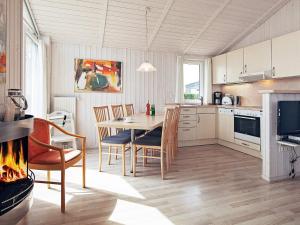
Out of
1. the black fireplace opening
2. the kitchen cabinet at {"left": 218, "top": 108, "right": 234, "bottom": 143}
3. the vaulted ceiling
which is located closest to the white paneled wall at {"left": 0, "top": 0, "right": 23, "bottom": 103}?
the black fireplace opening

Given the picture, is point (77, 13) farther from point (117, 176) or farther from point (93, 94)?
point (117, 176)

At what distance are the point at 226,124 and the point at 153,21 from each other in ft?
8.56

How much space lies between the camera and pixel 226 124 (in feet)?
15.8

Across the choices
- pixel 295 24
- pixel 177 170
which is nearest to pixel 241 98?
pixel 295 24

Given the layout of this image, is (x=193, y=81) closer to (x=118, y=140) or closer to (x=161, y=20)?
(x=161, y=20)

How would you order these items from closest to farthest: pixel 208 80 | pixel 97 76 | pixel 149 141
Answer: pixel 149 141 → pixel 97 76 → pixel 208 80

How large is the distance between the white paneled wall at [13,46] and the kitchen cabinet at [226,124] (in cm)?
388

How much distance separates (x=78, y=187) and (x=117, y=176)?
56 centimetres

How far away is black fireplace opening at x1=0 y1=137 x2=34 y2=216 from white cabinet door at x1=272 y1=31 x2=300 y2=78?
12.9ft

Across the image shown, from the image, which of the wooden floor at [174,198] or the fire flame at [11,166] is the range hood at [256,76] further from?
the fire flame at [11,166]

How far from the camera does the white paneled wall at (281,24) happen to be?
3959 mm

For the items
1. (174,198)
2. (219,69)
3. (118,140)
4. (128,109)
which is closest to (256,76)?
(219,69)

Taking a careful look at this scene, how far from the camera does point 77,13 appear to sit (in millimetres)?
3766

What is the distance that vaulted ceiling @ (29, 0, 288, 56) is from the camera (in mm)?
3707
